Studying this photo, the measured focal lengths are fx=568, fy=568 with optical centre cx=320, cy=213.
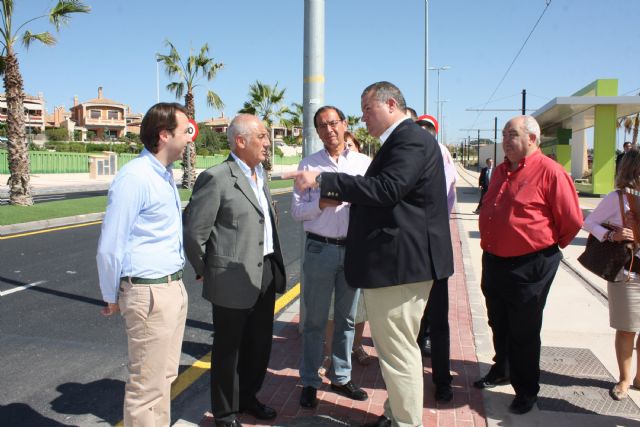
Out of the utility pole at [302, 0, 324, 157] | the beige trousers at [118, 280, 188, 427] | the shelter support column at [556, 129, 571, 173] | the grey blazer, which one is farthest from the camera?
the shelter support column at [556, 129, 571, 173]

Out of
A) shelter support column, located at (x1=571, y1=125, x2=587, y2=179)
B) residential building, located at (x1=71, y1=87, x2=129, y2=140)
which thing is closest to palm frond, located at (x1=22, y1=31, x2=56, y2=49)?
shelter support column, located at (x1=571, y1=125, x2=587, y2=179)

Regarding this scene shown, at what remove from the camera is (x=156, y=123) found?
9.04 feet

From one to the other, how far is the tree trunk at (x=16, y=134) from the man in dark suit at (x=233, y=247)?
15171 millimetres

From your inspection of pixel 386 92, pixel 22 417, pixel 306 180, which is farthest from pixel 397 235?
pixel 22 417

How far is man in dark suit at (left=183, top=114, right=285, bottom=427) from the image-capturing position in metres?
3.12

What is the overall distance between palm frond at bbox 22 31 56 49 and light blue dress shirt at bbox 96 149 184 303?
15624 mm

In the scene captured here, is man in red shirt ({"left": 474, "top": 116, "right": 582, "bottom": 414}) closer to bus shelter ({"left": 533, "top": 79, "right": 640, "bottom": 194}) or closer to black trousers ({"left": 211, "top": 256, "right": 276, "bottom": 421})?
black trousers ({"left": 211, "top": 256, "right": 276, "bottom": 421})

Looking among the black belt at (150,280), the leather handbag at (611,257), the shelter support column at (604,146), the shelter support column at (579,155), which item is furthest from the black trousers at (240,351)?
the shelter support column at (579,155)

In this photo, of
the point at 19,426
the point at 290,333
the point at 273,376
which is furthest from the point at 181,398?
the point at 290,333

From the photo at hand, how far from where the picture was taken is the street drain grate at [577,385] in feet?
12.0

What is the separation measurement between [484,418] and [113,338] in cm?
335

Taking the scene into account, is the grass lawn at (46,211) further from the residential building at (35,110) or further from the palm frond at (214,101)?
the residential building at (35,110)

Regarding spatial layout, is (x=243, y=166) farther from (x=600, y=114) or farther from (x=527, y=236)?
(x=600, y=114)

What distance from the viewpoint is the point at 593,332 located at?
523cm
